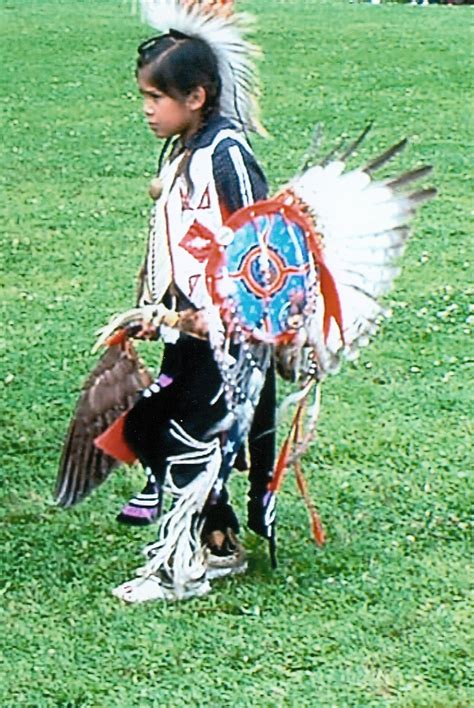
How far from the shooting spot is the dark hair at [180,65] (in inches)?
164

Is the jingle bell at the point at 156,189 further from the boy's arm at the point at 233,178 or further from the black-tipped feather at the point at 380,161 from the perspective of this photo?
the black-tipped feather at the point at 380,161

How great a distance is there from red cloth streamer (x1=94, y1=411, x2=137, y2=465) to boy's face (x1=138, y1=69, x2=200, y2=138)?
79 centimetres

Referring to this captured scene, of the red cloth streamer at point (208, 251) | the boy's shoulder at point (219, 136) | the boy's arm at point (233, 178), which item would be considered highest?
the boy's shoulder at point (219, 136)

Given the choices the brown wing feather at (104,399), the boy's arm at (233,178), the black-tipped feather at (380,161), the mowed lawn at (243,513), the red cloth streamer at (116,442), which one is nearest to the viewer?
the mowed lawn at (243,513)

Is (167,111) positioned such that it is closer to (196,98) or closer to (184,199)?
(196,98)

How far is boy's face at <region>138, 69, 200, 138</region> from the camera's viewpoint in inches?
166

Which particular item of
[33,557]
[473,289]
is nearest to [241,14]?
[33,557]

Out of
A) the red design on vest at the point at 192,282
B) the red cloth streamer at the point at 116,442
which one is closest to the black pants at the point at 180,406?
the red cloth streamer at the point at 116,442

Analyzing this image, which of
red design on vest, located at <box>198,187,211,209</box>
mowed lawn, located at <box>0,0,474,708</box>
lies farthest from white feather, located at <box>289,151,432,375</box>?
mowed lawn, located at <box>0,0,474,708</box>

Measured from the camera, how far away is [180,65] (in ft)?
13.7

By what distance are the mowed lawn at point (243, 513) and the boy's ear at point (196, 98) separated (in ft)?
4.38

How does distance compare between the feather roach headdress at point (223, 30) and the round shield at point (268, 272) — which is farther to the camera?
the feather roach headdress at point (223, 30)

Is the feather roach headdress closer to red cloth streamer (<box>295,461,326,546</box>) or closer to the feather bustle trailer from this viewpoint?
the feather bustle trailer

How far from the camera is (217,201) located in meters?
4.15
